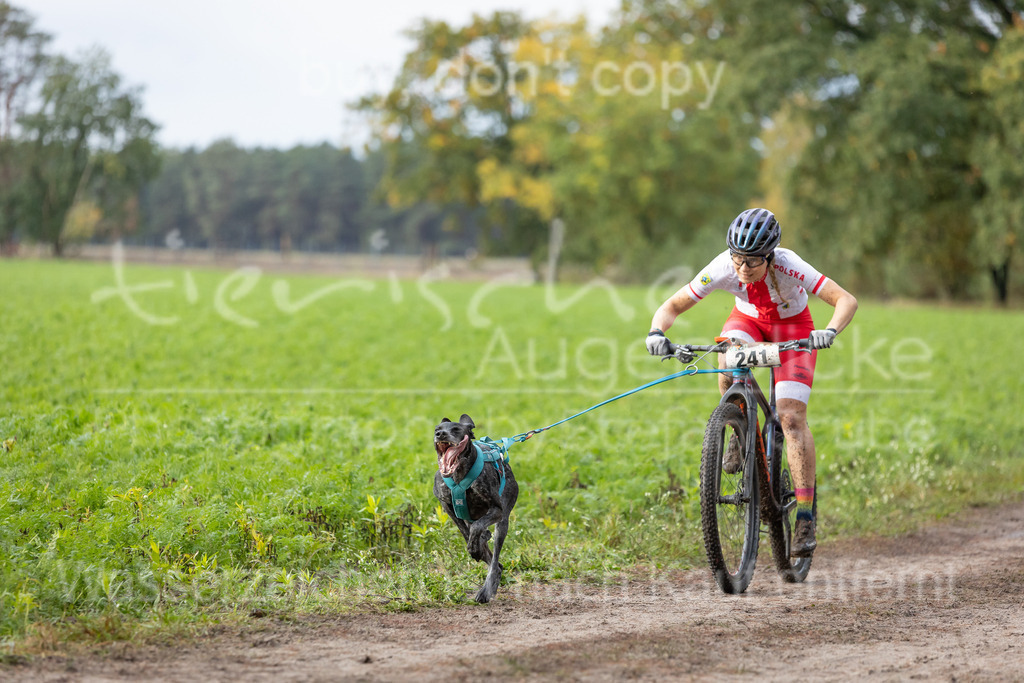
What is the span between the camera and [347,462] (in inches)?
306

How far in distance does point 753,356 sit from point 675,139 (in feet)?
191

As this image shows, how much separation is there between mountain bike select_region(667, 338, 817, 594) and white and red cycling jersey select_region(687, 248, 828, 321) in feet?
1.15

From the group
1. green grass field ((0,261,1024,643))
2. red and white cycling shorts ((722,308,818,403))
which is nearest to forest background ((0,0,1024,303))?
green grass field ((0,261,1024,643))

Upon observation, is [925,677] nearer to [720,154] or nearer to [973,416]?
[973,416]

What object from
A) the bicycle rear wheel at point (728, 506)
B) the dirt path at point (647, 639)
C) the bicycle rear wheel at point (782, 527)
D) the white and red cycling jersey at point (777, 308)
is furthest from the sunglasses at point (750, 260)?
the dirt path at point (647, 639)

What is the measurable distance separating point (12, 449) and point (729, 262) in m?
5.48

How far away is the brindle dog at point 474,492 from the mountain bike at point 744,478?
1.21m

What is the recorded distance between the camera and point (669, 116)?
6084 cm

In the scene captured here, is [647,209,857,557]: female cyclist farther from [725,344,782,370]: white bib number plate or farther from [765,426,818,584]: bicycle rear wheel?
[725,344,782,370]: white bib number plate

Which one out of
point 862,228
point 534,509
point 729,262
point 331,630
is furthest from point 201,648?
point 862,228

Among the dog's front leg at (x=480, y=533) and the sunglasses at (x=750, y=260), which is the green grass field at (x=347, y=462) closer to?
the dog's front leg at (x=480, y=533)

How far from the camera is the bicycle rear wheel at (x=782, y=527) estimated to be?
6414 millimetres

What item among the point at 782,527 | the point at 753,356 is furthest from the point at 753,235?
the point at 782,527

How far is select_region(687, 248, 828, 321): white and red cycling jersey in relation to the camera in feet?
20.0
